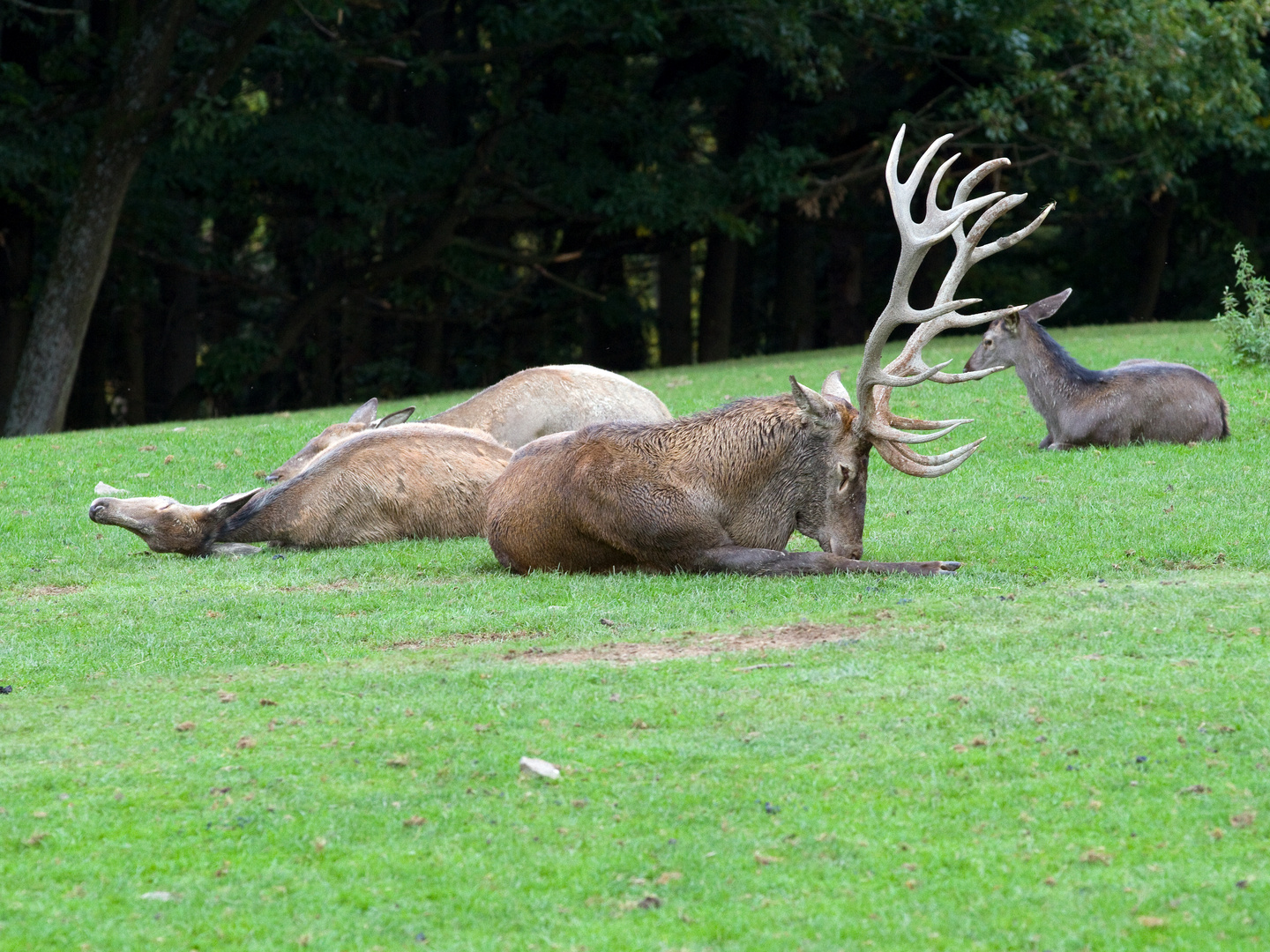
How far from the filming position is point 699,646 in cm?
750

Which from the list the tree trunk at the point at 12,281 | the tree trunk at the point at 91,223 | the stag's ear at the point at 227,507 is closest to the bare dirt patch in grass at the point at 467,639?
the stag's ear at the point at 227,507

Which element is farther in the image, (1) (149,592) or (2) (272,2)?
(2) (272,2)

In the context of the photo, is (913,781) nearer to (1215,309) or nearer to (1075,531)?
(1075,531)

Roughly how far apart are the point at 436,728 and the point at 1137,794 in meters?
2.72

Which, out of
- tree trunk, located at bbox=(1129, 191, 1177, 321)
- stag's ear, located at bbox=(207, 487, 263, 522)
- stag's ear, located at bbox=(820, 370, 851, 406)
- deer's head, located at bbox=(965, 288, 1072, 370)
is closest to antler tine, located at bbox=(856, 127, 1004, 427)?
stag's ear, located at bbox=(820, 370, 851, 406)

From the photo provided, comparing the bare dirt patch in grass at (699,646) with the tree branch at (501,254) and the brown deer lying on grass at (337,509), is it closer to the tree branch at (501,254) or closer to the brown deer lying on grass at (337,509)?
the brown deer lying on grass at (337,509)

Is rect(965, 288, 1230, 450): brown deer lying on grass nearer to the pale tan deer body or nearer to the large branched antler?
the pale tan deer body

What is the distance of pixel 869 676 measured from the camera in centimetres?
671

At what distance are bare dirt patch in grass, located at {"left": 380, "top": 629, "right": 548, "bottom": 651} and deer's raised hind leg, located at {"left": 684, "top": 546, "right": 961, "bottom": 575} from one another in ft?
5.13

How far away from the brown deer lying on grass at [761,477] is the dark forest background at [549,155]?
13854 mm

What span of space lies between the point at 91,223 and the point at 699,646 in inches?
659

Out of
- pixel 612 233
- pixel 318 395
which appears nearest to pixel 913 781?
pixel 612 233

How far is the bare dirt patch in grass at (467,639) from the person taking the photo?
25.6 feet

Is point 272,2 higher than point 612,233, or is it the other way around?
point 272,2
